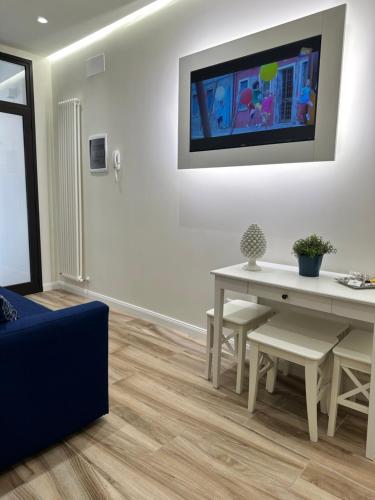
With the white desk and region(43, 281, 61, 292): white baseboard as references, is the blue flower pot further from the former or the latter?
region(43, 281, 61, 292): white baseboard

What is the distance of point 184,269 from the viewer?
10.0 feet

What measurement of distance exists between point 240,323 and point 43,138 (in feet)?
11.1

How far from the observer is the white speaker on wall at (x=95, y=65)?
11.5ft

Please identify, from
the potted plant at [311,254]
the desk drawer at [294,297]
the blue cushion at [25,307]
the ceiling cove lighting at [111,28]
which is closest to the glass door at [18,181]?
the ceiling cove lighting at [111,28]

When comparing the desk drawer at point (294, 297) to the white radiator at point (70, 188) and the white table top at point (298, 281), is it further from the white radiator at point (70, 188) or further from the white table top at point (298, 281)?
the white radiator at point (70, 188)

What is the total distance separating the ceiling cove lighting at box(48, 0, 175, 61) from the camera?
294 cm

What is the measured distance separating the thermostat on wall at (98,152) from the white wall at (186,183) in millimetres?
94

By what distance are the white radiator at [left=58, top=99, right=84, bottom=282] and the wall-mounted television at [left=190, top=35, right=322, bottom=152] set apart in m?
1.73

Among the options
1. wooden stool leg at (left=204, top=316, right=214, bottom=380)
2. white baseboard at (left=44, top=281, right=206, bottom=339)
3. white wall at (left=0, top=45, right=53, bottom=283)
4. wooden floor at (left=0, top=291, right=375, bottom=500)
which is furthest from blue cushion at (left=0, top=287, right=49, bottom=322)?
white wall at (left=0, top=45, right=53, bottom=283)

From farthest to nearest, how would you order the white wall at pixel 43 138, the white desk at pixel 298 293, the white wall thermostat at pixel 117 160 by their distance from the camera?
the white wall at pixel 43 138, the white wall thermostat at pixel 117 160, the white desk at pixel 298 293

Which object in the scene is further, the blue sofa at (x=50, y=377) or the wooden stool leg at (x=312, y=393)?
the wooden stool leg at (x=312, y=393)

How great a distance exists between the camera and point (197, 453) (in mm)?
1709

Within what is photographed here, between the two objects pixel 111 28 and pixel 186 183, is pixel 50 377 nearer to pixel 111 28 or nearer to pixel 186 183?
pixel 186 183

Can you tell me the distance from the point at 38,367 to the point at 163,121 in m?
2.25
